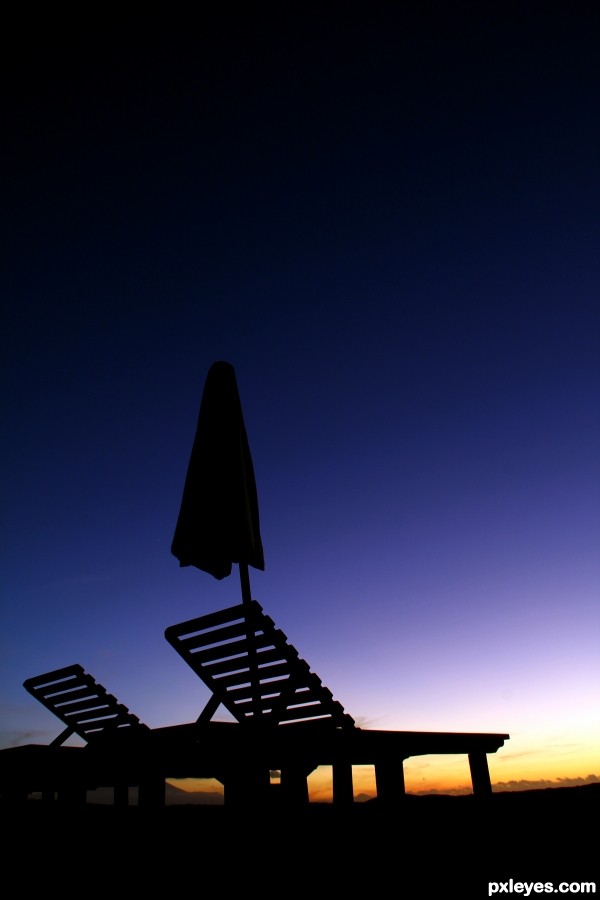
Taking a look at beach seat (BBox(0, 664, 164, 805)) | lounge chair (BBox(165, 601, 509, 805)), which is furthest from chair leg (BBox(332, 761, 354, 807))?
beach seat (BBox(0, 664, 164, 805))

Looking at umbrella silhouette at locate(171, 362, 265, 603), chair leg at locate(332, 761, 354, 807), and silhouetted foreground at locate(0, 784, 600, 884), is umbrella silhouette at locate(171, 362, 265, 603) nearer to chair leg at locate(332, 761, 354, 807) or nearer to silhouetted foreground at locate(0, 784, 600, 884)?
chair leg at locate(332, 761, 354, 807)

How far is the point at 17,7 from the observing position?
331 inches

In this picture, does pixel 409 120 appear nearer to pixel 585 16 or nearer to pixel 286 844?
pixel 585 16

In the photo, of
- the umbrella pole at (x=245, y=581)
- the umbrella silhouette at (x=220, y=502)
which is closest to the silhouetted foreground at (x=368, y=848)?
the umbrella pole at (x=245, y=581)

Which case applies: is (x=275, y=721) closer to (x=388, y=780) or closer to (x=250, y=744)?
(x=250, y=744)

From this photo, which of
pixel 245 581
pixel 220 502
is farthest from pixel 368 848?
pixel 220 502

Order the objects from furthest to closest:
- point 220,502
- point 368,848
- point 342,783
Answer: point 220,502
point 342,783
point 368,848

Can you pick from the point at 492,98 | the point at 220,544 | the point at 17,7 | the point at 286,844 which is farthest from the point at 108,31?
the point at 286,844

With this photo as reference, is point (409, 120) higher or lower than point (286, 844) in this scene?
higher

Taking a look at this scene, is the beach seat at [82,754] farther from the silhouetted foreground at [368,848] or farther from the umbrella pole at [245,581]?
the umbrella pole at [245,581]

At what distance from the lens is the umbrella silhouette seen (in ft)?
14.7

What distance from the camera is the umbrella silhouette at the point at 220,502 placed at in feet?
14.7

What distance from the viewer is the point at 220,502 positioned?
180 inches

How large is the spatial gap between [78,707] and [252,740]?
2.89 m
